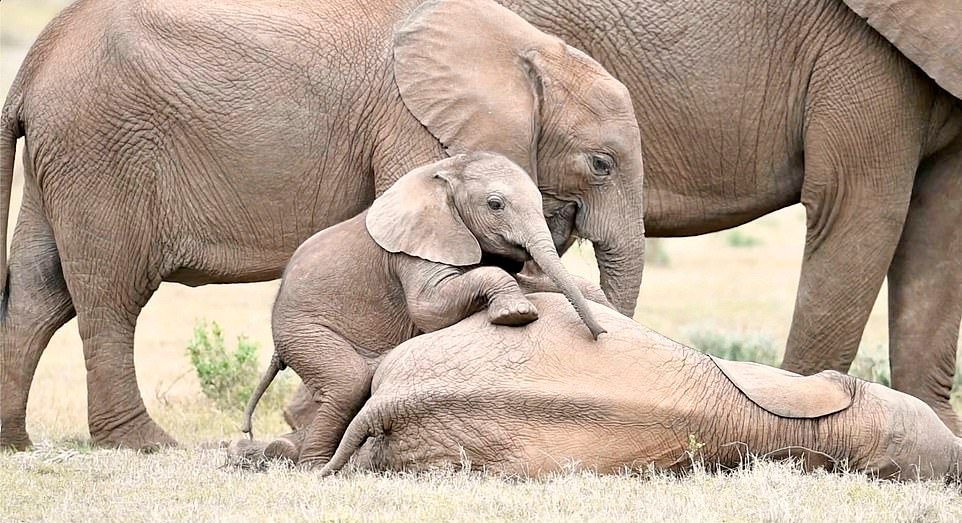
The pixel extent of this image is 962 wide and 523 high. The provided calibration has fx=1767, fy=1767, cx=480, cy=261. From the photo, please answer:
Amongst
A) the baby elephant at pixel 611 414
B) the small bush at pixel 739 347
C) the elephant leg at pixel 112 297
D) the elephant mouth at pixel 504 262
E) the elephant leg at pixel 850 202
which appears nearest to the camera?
the baby elephant at pixel 611 414

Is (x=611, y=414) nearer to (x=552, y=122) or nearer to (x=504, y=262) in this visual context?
(x=504, y=262)

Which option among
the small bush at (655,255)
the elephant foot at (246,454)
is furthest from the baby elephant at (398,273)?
the small bush at (655,255)

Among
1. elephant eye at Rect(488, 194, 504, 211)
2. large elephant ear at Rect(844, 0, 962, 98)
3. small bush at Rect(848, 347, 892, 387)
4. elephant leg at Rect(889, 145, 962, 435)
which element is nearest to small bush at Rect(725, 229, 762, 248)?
small bush at Rect(848, 347, 892, 387)

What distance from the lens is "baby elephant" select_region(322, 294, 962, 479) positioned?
18.8 feet

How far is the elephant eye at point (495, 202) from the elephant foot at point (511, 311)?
16.5 inches

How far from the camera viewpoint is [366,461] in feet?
19.5

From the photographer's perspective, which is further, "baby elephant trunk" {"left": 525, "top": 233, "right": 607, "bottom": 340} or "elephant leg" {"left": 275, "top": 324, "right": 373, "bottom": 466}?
"elephant leg" {"left": 275, "top": 324, "right": 373, "bottom": 466}

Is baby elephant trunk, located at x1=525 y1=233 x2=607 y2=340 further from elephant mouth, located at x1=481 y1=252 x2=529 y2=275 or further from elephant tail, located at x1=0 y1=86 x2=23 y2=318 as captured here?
elephant tail, located at x1=0 y1=86 x2=23 y2=318

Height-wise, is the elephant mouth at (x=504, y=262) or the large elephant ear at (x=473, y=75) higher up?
the large elephant ear at (x=473, y=75)

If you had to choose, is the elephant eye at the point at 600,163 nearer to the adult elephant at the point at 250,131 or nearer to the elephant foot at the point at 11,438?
the adult elephant at the point at 250,131

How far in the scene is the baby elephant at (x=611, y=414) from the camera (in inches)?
225

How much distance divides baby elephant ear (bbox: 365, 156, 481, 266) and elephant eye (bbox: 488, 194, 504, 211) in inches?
5.3

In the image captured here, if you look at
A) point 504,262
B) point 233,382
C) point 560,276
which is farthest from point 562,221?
point 233,382

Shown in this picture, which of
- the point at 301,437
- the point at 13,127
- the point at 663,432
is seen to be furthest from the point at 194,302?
the point at 663,432
